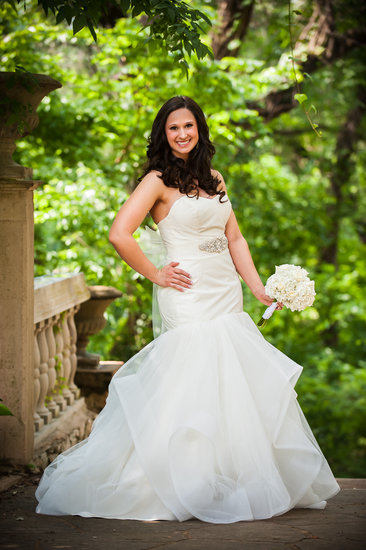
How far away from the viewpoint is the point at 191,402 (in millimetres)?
3328

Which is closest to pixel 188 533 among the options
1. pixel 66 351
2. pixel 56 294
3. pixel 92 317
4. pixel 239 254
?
pixel 239 254

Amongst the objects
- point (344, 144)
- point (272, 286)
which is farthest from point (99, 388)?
point (344, 144)

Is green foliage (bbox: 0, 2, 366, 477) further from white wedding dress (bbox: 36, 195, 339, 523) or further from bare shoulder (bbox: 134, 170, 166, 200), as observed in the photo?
white wedding dress (bbox: 36, 195, 339, 523)

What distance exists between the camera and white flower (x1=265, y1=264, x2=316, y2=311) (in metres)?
3.53

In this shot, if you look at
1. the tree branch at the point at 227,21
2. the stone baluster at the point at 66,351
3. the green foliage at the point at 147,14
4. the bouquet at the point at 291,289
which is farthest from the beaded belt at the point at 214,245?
the tree branch at the point at 227,21

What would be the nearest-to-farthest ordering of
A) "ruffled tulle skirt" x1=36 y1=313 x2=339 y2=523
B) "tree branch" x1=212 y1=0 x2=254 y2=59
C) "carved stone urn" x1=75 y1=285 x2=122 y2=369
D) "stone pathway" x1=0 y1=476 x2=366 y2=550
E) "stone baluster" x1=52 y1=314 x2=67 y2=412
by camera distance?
"stone pathway" x1=0 y1=476 x2=366 y2=550
"ruffled tulle skirt" x1=36 y1=313 x2=339 y2=523
"stone baluster" x1=52 y1=314 x2=67 y2=412
"carved stone urn" x1=75 y1=285 x2=122 y2=369
"tree branch" x1=212 y1=0 x2=254 y2=59

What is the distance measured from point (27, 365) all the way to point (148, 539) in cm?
159

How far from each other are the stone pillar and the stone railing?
0.33 meters

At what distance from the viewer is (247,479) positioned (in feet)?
10.5

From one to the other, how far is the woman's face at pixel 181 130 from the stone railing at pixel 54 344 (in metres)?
1.41

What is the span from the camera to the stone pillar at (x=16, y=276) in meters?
4.01

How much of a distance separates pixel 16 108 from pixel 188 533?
2.48m

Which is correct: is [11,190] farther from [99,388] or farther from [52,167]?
[52,167]

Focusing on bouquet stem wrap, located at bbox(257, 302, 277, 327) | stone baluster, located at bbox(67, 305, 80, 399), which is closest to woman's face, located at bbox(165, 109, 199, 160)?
bouquet stem wrap, located at bbox(257, 302, 277, 327)
